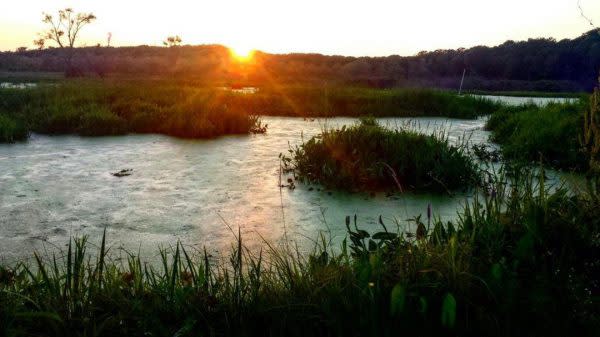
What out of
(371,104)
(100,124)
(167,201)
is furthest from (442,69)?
(167,201)

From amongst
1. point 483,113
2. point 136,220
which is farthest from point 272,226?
point 483,113

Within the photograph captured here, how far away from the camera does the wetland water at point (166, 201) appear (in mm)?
3729

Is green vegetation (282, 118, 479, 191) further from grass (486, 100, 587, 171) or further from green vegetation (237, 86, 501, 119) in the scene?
green vegetation (237, 86, 501, 119)

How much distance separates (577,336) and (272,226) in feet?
7.44

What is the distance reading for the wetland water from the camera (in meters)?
3.73

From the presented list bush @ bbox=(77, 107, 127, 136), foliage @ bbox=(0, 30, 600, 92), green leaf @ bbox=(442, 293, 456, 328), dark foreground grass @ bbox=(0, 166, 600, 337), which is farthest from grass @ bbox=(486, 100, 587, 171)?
foliage @ bbox=(0, 30, 600, 92)

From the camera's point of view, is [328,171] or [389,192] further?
[328,171]

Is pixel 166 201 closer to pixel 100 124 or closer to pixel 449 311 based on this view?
pixel 449 311

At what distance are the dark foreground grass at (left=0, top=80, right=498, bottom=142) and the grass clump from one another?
2cm

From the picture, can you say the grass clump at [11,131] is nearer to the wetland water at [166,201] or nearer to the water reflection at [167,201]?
the water reflection at [167,201]

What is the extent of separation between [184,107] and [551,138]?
6.26 m

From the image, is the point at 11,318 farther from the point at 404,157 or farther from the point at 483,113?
the point at 483,113

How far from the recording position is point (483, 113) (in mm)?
13922

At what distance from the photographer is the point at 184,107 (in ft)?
31.5
